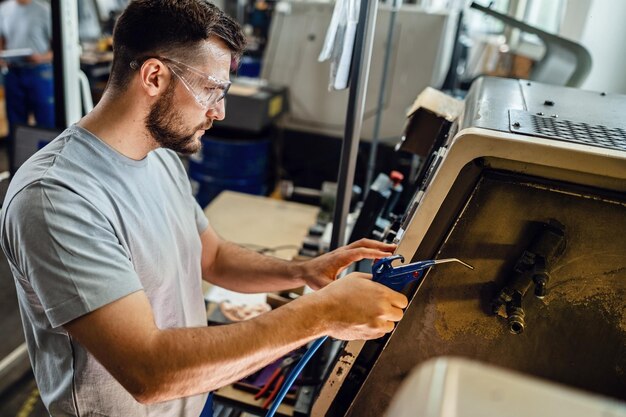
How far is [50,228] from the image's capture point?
79 cm

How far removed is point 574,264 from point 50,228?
2.65 ft

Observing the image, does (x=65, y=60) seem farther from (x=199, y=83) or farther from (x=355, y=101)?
(x=355, y=101)

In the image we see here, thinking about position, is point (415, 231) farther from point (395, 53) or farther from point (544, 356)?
point (395, 53)

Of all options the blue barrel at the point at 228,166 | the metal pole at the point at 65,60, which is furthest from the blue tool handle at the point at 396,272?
the blue barrel at the point at 228,166

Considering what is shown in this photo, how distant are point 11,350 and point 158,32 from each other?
2254mm

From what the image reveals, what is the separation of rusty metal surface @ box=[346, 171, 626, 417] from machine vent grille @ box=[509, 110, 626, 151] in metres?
0.08

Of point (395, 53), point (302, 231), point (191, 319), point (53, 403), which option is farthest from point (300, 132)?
point (53, 403)

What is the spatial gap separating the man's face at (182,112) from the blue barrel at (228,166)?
203 centimetres

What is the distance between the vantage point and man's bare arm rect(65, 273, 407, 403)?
78cm

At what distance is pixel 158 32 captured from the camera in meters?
0.94

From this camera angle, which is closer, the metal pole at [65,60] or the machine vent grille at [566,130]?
the machine vent grille at [566,130]

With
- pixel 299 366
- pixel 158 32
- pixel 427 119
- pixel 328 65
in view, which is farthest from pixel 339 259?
pixel 328 65

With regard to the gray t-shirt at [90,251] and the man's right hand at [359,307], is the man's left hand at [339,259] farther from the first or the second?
the gray t-shirt at [90,251]

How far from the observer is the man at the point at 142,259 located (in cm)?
79
